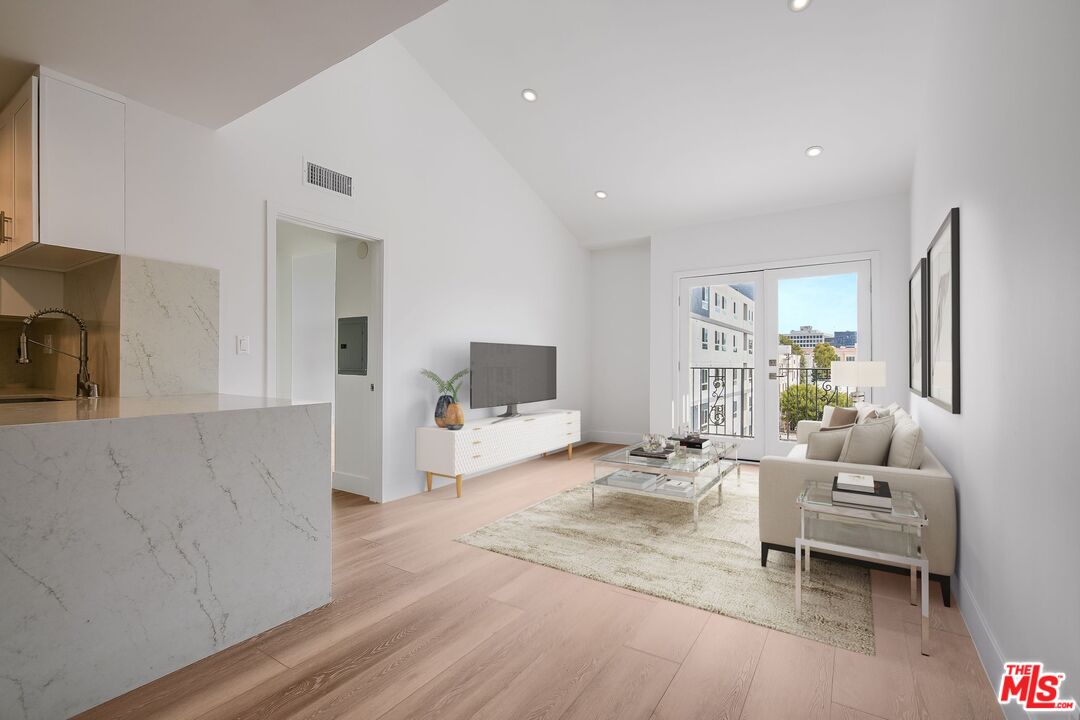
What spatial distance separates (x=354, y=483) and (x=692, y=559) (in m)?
2.78

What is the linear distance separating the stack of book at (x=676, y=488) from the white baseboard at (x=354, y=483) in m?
2.27

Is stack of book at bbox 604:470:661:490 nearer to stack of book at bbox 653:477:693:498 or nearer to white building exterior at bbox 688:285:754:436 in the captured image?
stack of book at bbox 653:477:693:498

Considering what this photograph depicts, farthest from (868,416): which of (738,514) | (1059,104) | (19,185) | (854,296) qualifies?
(19,185)

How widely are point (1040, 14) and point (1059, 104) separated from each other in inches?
13.7

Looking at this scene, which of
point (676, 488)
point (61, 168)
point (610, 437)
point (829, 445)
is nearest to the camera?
point (61, 168)

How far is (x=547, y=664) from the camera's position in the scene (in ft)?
6.21

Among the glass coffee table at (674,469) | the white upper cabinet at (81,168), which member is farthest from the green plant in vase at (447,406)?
the white upper cabinet at (81,168)

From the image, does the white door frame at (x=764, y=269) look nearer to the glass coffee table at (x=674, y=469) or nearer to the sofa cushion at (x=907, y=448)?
the glass coffee table at (x=674, y=469)

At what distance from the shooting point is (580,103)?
4.41 m

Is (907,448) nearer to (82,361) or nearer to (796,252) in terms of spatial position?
(796,252)

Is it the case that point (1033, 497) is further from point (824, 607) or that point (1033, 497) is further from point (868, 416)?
point (868, 416)

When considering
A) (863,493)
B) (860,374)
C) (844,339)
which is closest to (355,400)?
(863,493)

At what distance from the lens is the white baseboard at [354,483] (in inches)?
164

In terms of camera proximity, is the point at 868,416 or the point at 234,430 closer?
the point at 234,430
